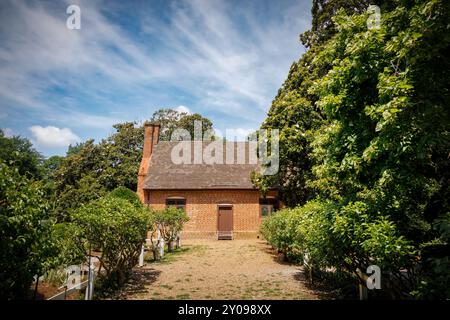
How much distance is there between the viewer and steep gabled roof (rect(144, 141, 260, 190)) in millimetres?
23062

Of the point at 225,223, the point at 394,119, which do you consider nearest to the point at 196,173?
the point at 225,223

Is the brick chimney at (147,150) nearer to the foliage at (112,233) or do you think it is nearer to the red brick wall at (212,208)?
the red brick wall at (212,208)

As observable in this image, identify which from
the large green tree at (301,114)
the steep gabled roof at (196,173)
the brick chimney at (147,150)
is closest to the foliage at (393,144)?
the large green tree at (301,114)

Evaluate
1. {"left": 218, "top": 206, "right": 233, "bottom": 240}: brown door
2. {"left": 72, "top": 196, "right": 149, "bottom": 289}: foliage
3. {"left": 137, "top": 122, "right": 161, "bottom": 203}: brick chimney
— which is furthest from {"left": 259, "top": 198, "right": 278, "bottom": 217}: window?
{"left": 72, "top": 196, "right": 149, "bottom": 289}: foliage

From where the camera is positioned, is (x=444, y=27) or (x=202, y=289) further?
(x=202, y=289)

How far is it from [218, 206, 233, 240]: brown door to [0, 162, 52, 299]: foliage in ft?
60.4

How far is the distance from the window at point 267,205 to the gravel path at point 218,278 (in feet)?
24.6

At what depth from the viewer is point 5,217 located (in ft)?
12.7

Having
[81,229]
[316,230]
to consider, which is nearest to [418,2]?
[316,230]

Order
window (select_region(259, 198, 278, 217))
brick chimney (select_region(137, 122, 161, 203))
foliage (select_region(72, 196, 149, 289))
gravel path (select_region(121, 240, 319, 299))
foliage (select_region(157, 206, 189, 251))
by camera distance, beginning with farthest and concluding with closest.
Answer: brick chimney (select_region(137, 122, 161, 203)), window (select_region(259, 198, 278, 217)), foliage (select_region(157, 206, 189, 251)), gravel path (select_region(121, 240, 319, 299)), foliage (select_region(72, 196, 149, 289))

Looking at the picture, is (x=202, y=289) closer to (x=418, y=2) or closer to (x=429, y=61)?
(x=429, y=61)

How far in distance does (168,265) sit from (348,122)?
33.9 ft

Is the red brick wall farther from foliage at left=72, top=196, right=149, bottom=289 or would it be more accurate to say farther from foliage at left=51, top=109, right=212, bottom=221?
foliage at left=72, top=196, right=149, bottom=289
